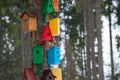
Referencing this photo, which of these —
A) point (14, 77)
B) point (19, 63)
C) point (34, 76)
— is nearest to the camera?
point (34, 76)

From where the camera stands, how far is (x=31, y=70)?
4309 mm

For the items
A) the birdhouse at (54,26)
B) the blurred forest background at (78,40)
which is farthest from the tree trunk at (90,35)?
the birdhouse at (54,26)

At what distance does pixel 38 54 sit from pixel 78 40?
20.3 meters

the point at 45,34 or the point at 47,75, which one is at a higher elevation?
the point at 45,34

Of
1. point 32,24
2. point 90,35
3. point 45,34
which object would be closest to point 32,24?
point 32,24

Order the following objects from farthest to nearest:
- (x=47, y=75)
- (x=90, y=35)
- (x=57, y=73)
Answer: (x=90, y=35) → (x=57, y=73) → (x=47, y=75)

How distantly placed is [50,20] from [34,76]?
786 mm

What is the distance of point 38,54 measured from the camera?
4.29m

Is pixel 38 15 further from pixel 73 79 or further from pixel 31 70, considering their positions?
pixel 73 79

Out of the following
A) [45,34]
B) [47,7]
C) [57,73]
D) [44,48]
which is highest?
[47,7]

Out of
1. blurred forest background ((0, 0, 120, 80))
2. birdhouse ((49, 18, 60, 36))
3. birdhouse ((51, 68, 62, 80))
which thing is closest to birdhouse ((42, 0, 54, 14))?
birdhouse ((49, 18, 60, 36))

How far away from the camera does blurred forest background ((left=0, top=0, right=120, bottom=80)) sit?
16344mm

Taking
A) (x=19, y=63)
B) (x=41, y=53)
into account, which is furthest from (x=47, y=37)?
(x=19, y=63)

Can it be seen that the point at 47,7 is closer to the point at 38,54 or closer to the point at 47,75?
the point at 38,54
